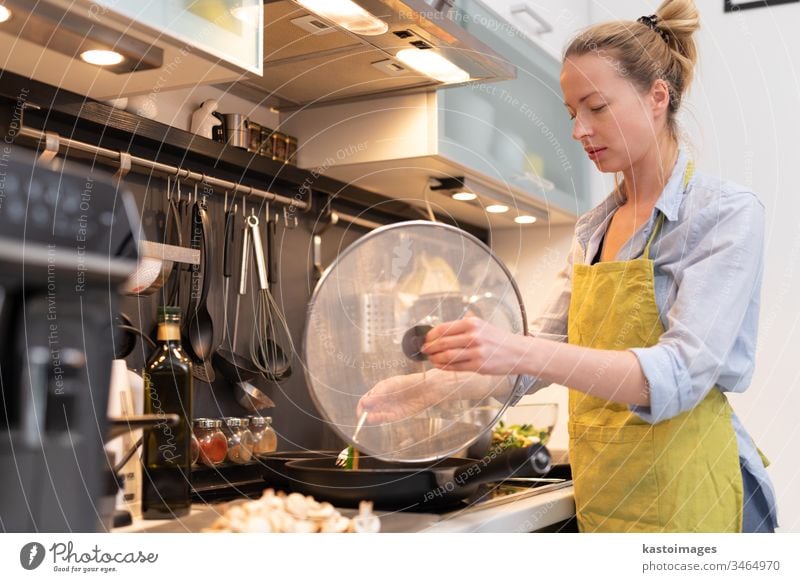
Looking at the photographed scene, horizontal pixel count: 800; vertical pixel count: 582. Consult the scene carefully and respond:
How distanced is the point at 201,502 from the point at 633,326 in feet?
1.52

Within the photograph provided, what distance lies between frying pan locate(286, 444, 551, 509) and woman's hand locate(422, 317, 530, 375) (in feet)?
0.47

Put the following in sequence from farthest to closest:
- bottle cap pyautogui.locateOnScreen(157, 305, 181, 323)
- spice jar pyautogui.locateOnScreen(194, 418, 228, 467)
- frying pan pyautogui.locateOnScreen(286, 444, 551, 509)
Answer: spice jar pyautogui.locateOnScreen(194, 418, 228, 467) < bottle cap pyautogui.locateOnScreen(157, 305, 181, 323) < frying pan pyautogui.locateOnScreen(286, 444, 551, 509)

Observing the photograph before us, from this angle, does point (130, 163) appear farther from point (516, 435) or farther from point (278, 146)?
point (516, 435)

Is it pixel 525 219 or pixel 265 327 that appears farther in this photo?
pixel 525 219

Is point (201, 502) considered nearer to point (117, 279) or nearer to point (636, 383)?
point (636, 383)

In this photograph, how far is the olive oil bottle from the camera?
0.79 meters

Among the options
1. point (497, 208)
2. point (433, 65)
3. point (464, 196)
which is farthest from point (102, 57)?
point (497, 208)

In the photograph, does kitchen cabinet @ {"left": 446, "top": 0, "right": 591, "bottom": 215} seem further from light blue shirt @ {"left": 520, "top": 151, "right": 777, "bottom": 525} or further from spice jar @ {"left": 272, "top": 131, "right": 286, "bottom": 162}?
light blue shirt @ {"left": 520, "top": 151, "right": 777, "bottom": 525}

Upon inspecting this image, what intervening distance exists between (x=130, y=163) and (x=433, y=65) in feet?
1.23

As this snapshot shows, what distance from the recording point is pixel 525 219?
1.63m

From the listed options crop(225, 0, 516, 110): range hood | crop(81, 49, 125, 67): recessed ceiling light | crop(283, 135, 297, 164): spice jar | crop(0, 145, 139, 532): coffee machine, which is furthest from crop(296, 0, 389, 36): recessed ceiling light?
crop(0, 145, 139, 532): coffee machine

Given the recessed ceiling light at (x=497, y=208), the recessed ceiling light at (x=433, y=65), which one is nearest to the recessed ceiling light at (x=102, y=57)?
the recessed ceiling light at (x=433, y=65)
